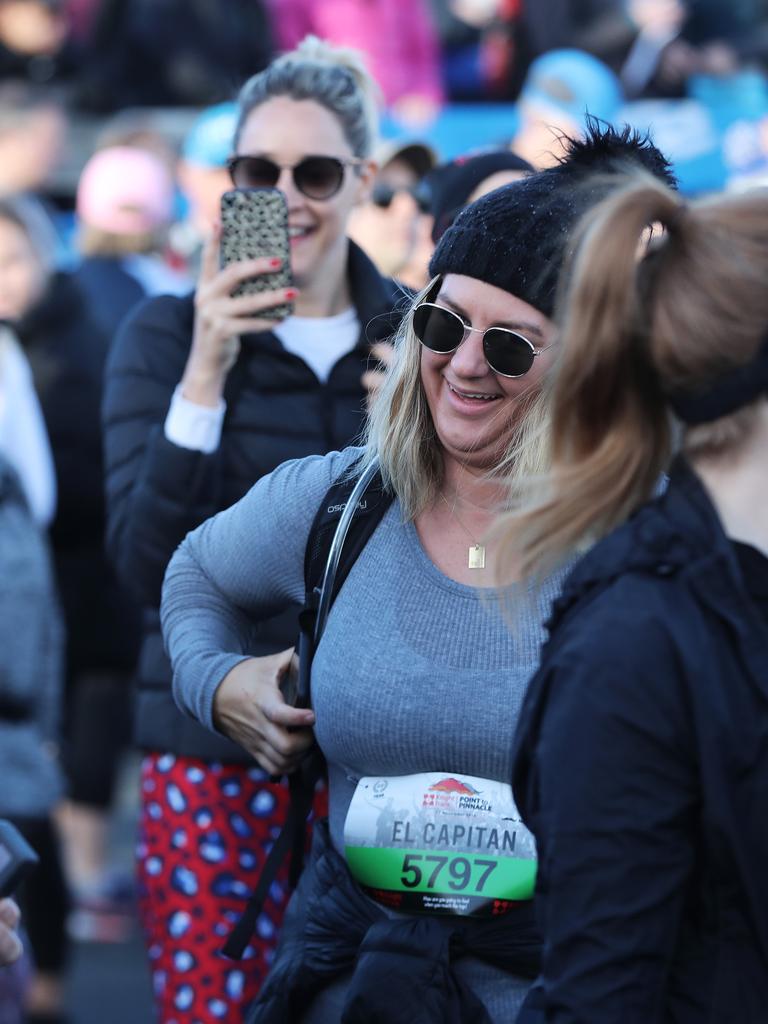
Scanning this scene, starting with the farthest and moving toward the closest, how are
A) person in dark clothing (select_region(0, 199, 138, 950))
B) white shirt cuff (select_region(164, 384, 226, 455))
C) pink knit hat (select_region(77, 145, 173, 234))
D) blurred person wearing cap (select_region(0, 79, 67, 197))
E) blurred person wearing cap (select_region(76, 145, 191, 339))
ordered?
blurred person wearing cap (select_region(0, 79, 67, 197)), pink knit hat (select_region(77, 145, 173, 234)), blurred person wearing cap (select_region(76, 145, 191, 339)), person in dark clothing (select_region(0, 199, 138, 950)), white shirt cuff (select_region(164, 384, 226, 455))

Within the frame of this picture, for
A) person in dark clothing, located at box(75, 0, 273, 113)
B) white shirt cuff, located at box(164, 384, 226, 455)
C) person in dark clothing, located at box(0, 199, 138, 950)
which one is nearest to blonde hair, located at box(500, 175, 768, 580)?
white shirt cuff, located at box(164, 384, 226, 455)

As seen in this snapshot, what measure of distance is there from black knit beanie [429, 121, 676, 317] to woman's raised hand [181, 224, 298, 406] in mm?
632

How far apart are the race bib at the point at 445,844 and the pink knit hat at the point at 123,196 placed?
403cm

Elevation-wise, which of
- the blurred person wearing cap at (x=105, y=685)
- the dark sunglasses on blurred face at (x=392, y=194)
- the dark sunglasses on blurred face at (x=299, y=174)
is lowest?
the blurred person wearing cap at (x=105, y=685)

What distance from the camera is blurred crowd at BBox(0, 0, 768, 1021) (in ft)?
13.3

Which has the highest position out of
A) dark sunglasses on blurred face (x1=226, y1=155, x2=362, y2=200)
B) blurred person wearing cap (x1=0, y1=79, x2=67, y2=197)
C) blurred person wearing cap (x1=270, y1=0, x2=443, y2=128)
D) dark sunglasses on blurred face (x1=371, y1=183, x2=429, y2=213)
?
blurred person wearing cap (x1=270, y1=0, x2=443, y2=128)

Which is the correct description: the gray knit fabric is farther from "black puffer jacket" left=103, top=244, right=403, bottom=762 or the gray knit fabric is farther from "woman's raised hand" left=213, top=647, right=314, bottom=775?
"black puffer jacket" left=103, top=244, right=403, bottom=762

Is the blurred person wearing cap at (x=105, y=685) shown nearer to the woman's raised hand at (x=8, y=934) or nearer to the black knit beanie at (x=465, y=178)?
the black knit beanie at (x=465, y=178)

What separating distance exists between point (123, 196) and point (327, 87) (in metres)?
2.79

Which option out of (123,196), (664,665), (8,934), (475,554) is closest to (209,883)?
(8,934)

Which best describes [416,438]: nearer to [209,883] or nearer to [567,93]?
[209,883]

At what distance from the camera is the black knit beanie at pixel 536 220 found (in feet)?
7.42

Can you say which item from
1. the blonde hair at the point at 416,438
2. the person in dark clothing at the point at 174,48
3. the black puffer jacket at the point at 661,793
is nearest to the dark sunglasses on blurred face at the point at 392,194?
the blonde hair at the point at 416,438

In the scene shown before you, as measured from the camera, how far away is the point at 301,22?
8.33 meters
